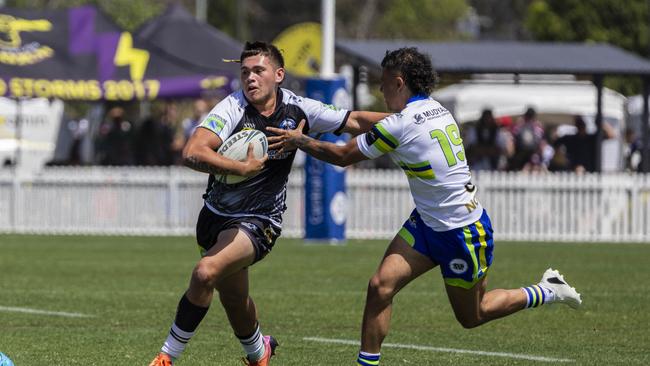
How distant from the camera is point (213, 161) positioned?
8039 mm

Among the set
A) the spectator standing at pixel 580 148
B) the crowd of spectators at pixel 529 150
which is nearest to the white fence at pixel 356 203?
the crowd of spectators at pixel 529 150

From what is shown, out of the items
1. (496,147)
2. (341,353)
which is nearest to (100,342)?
(341,353)

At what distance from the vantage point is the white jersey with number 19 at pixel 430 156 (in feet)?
27.1

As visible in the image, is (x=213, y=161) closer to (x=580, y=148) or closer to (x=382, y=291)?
(x=382, y=291)

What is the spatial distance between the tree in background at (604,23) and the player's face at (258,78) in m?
41.7

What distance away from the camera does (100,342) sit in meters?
10.4

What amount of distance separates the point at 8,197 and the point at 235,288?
1667cm

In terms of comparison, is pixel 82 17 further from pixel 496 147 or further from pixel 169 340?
pixel 169 340

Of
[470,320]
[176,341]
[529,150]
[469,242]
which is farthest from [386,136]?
[529,150]

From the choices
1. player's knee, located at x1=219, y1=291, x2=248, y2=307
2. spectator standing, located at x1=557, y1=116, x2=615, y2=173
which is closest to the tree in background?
spectator standing, located at x1=557, y1=116, x2=615, y2=173

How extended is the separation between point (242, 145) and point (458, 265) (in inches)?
58.7

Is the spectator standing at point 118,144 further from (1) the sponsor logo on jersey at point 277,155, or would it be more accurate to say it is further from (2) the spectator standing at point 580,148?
(1) the sponsor logo on jersey at point 277,155

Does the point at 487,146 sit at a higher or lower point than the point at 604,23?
lower

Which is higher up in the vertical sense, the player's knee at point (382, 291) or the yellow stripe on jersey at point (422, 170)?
the yellow stripe on jersey at point (422, 170)
